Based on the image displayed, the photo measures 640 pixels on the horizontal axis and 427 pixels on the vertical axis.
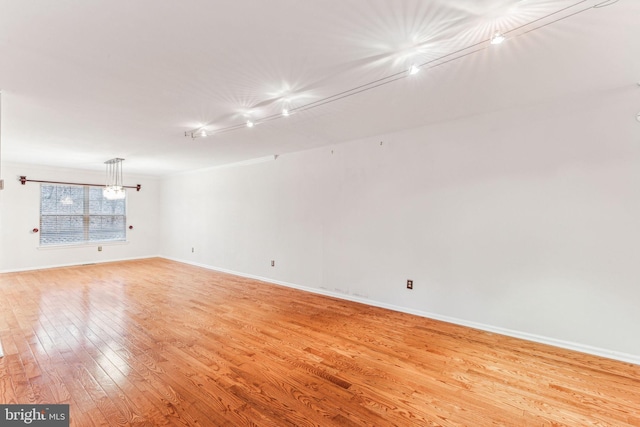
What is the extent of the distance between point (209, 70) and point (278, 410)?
8.18 ft

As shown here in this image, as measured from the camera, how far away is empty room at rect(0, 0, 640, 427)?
1746mm

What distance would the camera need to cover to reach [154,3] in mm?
1472

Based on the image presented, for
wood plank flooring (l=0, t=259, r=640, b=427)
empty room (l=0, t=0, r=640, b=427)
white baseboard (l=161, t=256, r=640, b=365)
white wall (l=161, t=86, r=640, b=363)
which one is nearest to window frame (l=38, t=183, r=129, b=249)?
empty room (l=0, t=0, r=640, b=427)

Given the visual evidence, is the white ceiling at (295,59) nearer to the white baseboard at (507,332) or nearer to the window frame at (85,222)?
the white baseboard at (507,332)

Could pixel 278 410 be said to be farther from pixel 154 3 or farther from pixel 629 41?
pixel 629 41

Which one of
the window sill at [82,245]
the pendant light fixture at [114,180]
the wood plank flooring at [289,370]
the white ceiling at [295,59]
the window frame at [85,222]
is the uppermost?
the white ceiling at [295,59]

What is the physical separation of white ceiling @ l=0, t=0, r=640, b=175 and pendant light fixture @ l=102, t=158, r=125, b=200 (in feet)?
8.00

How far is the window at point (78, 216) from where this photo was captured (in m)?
6.46

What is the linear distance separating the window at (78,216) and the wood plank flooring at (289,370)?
342 centimetres

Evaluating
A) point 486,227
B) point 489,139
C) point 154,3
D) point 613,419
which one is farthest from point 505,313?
point 154,3

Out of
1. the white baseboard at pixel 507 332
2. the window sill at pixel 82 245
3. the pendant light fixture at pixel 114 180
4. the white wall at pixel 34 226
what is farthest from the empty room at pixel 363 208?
the window sill at pixel 82 245

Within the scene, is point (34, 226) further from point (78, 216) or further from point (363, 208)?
point (363, 208)

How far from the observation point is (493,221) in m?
3.14

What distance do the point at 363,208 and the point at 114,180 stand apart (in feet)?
22.5
